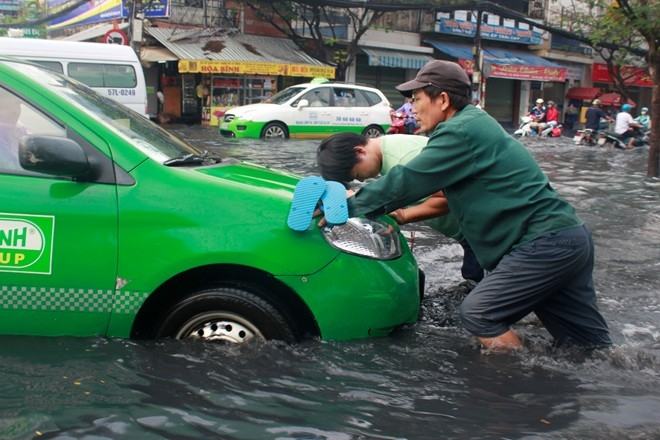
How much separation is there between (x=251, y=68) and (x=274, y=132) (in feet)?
26.9

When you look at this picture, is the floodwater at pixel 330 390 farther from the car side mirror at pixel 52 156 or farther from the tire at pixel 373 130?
the tire at pixel 373 130

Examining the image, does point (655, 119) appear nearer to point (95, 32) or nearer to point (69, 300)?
point (69, 300)

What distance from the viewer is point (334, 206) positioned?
315 cm

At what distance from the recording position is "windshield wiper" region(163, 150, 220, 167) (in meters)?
3.32

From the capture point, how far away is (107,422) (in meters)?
2.76

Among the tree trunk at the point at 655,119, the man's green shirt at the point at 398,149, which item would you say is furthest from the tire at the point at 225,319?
the tree trunk at the point at 655,119

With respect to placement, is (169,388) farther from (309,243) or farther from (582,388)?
(582,388)

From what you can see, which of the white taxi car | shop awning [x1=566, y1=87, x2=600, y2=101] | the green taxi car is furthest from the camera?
shop awning [x1=566, y1=87, x2=600, y2=101]

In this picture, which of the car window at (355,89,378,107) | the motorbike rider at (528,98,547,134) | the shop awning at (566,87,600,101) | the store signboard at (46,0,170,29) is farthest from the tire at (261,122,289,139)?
the shop awning at (566,87,600,101)

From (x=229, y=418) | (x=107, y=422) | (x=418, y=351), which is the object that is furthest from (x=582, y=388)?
(x=107, y=422)

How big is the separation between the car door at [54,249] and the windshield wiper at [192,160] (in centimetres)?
33

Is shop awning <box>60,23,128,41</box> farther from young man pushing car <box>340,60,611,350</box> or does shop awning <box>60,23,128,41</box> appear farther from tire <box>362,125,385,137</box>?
young man pushing car <box>340,60,611,350</box>

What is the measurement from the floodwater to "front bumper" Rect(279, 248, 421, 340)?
0.14m

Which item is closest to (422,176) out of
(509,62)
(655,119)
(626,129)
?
(655,119)
